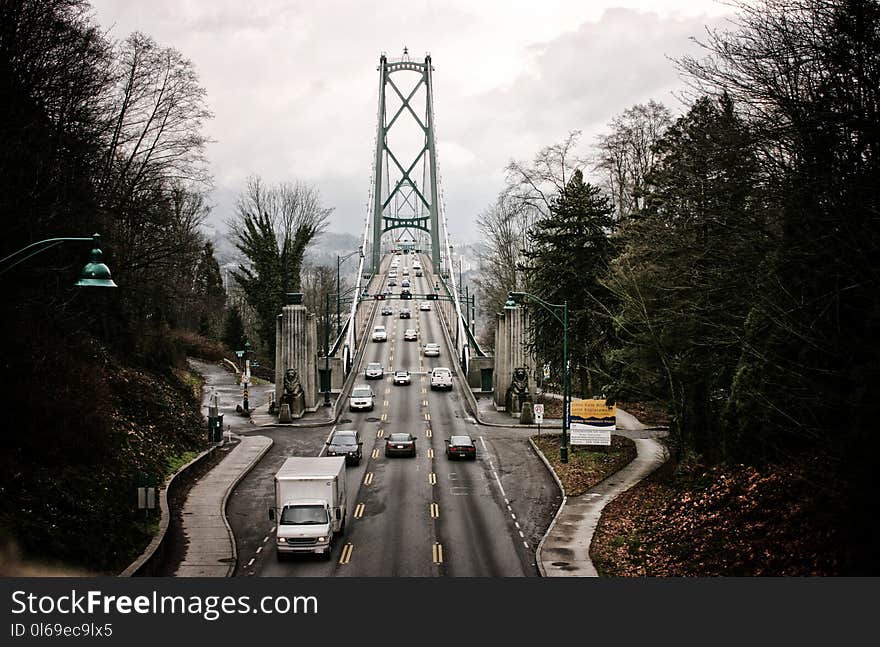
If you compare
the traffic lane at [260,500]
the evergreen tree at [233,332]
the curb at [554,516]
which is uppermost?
the evergreen tree at [233,332]

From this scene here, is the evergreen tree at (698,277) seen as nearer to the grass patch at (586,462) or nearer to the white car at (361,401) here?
the grass patch at (586,462)

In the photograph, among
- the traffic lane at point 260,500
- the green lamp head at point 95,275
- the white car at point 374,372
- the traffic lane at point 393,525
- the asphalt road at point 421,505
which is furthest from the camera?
the white car at point 374,372

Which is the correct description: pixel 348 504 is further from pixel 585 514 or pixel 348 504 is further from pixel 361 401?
pixel 361 401

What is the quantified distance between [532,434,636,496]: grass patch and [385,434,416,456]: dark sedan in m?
5.69

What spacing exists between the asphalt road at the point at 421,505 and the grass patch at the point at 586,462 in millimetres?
639

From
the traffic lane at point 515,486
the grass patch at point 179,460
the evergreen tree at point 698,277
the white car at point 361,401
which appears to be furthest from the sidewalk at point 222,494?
the evergreen tree at point 698,277

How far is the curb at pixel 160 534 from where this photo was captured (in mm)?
18281

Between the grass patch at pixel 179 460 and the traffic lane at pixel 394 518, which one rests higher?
the grass patch at pixel 179 460

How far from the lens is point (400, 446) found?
35781 mm

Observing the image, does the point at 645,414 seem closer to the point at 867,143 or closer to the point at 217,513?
→ the point at 217,513

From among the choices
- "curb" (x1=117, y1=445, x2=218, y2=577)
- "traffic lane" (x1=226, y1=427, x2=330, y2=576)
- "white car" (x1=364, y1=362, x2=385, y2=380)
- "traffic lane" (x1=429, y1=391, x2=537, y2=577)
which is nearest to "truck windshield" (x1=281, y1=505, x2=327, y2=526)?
"traffic lane" (x1=226, y1=427, x2=330, y2=576)

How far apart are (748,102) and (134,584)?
14785 millimetres

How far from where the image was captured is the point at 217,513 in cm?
2530

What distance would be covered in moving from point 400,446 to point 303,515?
1443cm
